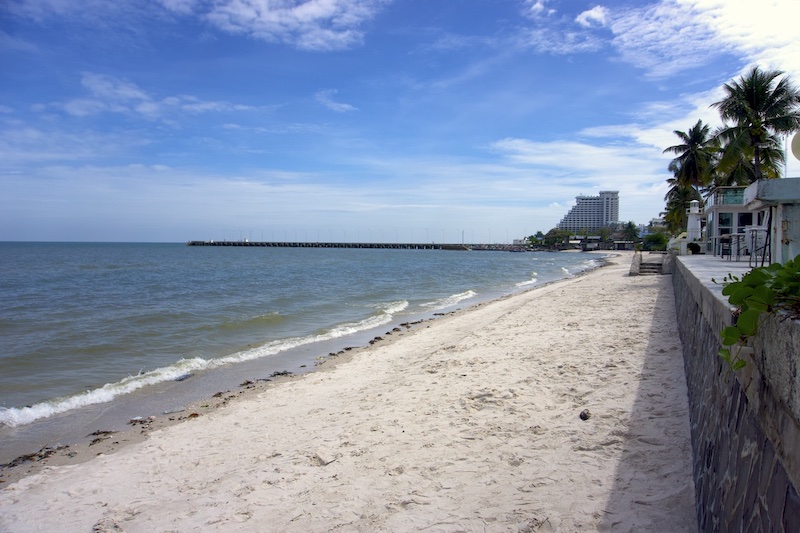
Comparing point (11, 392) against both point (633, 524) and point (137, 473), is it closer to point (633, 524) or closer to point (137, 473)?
point (137, 473)

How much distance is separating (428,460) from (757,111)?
2809cm

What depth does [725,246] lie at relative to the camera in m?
16.9

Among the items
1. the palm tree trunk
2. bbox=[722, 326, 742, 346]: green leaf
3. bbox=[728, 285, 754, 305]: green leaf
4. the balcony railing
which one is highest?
the palm tree trunk

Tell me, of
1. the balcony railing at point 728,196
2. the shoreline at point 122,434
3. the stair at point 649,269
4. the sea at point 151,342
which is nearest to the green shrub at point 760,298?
the shoreline at point 122,434

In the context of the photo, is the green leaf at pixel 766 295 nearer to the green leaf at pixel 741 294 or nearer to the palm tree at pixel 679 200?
the green leaf at pixel 741 294

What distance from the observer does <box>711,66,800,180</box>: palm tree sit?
2473 centimetres

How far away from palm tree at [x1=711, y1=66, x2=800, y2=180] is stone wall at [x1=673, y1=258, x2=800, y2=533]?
2638 centimetres

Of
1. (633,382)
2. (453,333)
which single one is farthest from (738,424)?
(453,333)

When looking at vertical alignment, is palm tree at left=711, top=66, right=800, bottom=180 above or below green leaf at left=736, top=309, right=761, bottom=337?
above

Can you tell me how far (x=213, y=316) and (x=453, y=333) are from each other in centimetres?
1034

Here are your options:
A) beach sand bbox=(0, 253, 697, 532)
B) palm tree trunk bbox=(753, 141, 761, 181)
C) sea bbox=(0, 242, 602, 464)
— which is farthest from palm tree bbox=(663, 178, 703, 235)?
beach sand bbox=(0, 253, 697, 532)

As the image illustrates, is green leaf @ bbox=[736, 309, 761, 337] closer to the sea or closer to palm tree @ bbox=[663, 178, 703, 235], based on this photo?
the sea

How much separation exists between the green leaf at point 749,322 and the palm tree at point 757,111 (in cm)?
2728

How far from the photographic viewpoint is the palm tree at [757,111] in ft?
81.1
